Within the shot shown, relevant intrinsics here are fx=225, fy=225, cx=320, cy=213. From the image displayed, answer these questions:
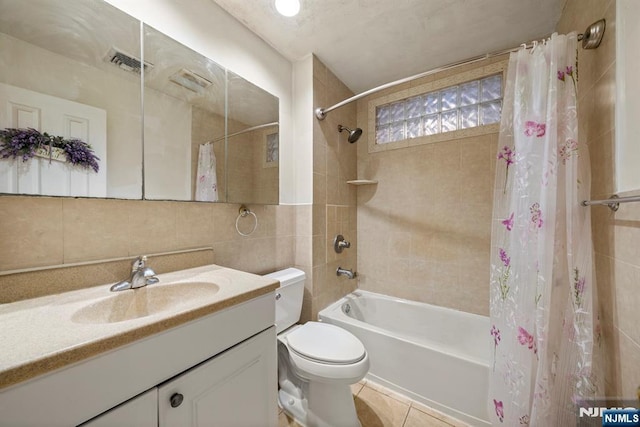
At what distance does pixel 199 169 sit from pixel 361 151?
1561 millimetres

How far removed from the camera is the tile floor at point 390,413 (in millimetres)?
1269

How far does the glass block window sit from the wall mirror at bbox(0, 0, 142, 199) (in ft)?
6.10

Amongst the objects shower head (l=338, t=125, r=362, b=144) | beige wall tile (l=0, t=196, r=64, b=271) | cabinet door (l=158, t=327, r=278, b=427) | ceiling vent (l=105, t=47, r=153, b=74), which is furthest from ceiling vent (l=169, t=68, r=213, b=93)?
cabinet door (l=158, t=327, r=278, b=427)

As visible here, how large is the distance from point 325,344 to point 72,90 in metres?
1.55

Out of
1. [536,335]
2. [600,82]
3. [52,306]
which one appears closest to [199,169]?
[52,306]

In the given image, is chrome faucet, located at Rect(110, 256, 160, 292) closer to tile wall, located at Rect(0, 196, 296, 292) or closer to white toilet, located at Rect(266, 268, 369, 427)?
tile wall, located at Rect(0, 196, 296, 292)

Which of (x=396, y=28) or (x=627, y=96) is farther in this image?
(x=396, y=28)

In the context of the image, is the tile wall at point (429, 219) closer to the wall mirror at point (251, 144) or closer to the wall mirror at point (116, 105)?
the wall mirror at point (251, 144)

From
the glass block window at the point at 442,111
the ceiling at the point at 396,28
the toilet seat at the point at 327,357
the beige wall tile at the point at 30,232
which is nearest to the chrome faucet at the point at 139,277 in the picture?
the beige wall tile at the point at 30,232

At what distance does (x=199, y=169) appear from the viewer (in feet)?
3.82

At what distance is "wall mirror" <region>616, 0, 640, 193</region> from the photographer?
2.22ft

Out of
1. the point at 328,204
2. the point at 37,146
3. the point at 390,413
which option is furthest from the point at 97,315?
the point at 390,413

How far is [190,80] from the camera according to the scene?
3.76 ft

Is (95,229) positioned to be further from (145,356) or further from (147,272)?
(145,356)
